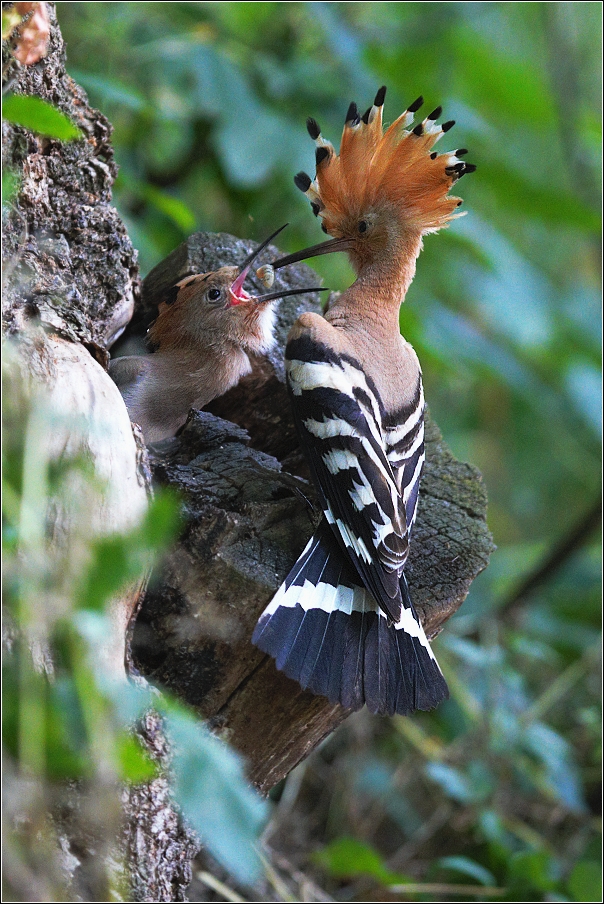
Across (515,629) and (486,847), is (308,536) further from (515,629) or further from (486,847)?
(515,629)

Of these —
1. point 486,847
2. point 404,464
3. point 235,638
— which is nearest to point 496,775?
point 486,847

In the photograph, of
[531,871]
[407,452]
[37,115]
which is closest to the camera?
[37,115]

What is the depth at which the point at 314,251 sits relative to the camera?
209cm

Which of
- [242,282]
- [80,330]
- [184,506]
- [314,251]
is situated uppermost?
[314,251]

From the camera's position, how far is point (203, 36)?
10.4 feet

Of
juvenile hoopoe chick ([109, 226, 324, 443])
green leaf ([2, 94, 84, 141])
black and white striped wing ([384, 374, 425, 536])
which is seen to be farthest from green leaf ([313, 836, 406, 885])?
green leaf ([2, 94, 84, 141])

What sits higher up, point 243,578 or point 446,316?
point 446,316

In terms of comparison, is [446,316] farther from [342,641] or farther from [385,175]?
[342,641]

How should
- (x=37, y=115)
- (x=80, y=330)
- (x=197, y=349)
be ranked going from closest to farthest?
(x=37, y=115) → (x=80, y=330) → (x=197, y=349)

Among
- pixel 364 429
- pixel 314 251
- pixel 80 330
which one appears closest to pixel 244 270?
pixel 314 251

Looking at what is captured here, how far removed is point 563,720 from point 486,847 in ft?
2.77

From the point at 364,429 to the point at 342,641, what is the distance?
0.41m

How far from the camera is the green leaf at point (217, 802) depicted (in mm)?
813

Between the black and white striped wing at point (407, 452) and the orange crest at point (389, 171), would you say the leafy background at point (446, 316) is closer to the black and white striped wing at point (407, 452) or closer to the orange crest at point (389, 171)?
the orange crest at point (389, 171)
